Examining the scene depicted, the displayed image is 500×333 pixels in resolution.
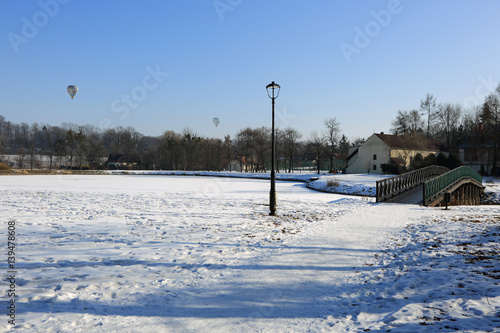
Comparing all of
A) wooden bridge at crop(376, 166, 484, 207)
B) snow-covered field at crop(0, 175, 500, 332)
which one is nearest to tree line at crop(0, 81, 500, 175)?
wooden bridge at crop(376, 166, 484, 207)

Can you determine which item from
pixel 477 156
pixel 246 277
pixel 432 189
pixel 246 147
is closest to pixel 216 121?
pixel 246 147

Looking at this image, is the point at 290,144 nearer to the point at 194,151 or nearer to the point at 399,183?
the point at 194,151

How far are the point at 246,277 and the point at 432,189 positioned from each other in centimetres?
2028

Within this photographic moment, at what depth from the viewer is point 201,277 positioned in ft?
20.6

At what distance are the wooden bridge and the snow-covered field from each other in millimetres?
9998

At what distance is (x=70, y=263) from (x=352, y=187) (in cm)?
2835

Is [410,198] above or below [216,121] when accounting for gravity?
below

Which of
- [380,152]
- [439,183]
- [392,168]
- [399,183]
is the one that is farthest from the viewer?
[380,152]

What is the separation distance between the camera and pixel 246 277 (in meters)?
6.31

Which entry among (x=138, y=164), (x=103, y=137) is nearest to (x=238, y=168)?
(x=138, y=164)

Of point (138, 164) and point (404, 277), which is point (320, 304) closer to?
point (404, 277)

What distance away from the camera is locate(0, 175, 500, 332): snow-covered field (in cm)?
447

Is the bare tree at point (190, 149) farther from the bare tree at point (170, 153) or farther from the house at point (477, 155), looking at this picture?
the house at point (477, 155)

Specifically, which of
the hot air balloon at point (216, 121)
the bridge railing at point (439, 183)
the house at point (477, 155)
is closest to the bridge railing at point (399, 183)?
the bridge railing at point (439, 183)
